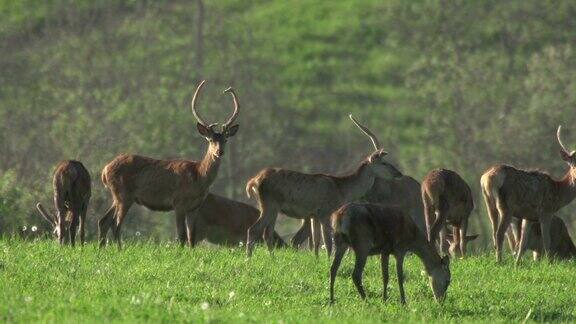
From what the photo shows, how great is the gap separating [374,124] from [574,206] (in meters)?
16.1

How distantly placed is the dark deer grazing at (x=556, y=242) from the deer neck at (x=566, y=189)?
1445 millimetres

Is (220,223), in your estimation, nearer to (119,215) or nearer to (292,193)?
(119,215)

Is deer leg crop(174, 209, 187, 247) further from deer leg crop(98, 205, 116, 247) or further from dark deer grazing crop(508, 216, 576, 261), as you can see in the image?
dark deer grazing crop(508, 216, 576, 261)

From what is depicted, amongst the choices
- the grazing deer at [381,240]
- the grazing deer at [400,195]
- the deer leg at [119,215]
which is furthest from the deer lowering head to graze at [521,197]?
the deer leg at [119,215]

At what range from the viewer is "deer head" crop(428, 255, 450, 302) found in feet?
49.1

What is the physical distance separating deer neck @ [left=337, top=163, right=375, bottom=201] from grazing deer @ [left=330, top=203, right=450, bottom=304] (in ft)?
13.4

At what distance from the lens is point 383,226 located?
567 inches

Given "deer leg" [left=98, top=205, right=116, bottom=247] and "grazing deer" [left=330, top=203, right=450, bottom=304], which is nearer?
"grazing deer" [left=330, top=203, right=450, bottom=304]

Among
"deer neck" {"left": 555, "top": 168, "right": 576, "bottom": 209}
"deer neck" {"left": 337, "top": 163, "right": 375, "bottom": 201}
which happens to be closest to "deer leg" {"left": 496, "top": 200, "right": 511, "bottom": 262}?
"deer neck" {"left": 555, "top": 168, "right": 576, "bottom": 209}

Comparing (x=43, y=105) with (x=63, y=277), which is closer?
(x=63, y=277)

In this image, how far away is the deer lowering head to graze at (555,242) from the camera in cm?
2189

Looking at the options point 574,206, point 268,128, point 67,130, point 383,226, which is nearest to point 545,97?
point 574,206

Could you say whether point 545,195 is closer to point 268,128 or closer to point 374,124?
point 268,128

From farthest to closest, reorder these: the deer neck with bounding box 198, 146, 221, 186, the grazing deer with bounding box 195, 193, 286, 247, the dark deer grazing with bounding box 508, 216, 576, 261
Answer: the grazing deer with bounding box 195, 193, 286, 247
the dark deer grazing with bounding box 508, 216, 576, 261
the deer neck with bounding box 198, 146, 221, 186
